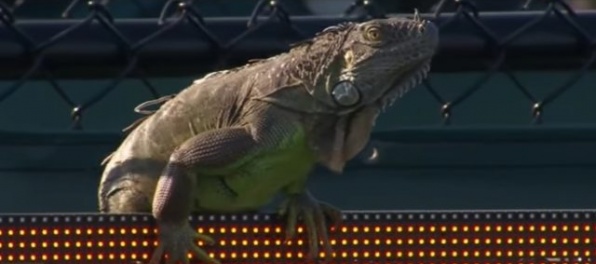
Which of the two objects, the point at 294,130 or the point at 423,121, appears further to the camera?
the point at 423,121

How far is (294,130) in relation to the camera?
14.5ft

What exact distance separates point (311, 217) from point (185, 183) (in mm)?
286

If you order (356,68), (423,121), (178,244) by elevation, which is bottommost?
(178,244)

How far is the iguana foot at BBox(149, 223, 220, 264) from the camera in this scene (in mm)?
4332

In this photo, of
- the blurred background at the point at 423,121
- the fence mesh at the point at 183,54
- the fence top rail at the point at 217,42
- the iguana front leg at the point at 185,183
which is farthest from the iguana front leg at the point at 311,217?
the fence top rail at the point at 217,42

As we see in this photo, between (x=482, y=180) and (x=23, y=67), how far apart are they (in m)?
1.27

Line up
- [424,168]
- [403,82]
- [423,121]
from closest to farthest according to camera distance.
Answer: [403,82] → [424,168] → [423,121]

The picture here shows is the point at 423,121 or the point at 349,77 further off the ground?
the point at 423,121

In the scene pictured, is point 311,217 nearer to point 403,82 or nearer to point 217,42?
point 403,82

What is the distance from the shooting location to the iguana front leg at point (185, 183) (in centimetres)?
435

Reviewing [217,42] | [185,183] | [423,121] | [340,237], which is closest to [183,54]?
[217,42]

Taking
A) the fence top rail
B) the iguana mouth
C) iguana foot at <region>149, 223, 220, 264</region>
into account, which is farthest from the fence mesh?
iguana foot at <region>149, 223, 220, 264</region>

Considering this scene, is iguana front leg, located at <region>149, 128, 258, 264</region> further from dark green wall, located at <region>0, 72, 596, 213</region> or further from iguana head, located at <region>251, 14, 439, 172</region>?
dark green wall, located at <region>0, 72, 596, 213</region>

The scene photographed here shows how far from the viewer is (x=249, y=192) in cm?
447
